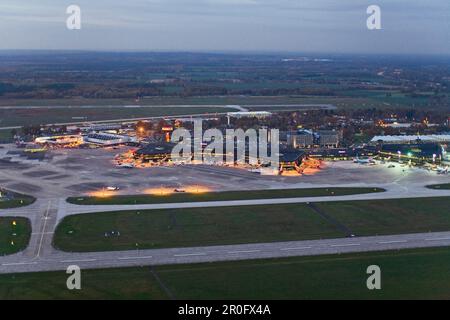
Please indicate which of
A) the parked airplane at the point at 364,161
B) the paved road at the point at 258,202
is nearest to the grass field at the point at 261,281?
the paved road at the point at 258,202

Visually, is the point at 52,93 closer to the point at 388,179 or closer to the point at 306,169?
the point at 306,169

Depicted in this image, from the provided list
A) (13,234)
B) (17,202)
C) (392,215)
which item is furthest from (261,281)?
(17,202)

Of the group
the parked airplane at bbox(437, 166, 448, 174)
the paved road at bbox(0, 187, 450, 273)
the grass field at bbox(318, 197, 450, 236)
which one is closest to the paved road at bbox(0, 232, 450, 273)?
the paved road at bbox(0, 187, 450, 273)

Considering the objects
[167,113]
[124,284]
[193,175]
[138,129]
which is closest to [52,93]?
[167,113]

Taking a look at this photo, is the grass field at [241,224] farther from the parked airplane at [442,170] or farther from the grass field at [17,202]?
the parked airplane at [442,170]
